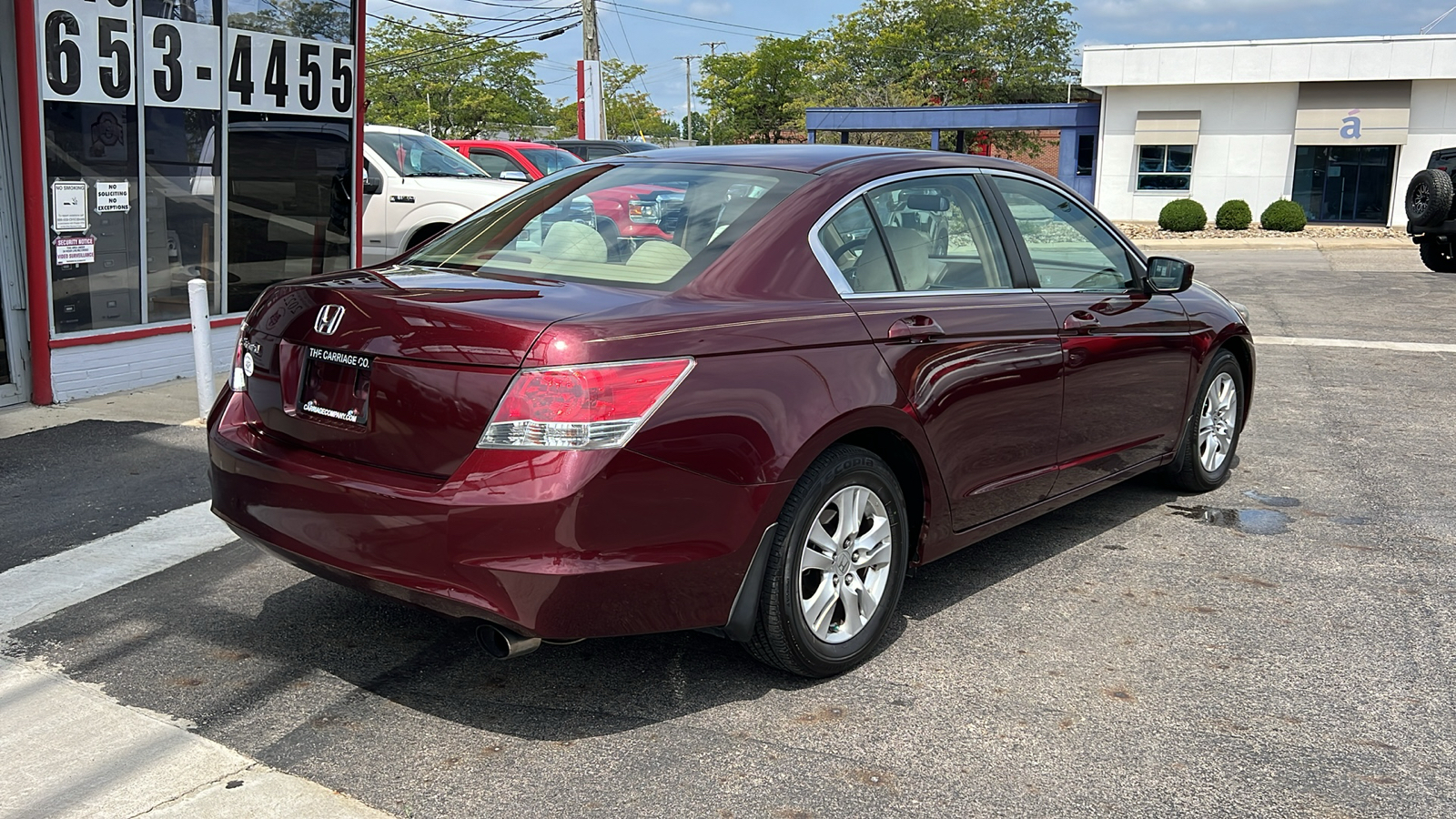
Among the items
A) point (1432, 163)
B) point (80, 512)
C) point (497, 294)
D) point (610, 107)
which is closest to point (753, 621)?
point (497, 294)

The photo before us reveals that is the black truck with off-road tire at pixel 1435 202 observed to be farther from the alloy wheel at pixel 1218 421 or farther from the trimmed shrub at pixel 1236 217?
the trimmed shrub at pixel 1236 217

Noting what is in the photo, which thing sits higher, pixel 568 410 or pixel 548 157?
pixel 548 157

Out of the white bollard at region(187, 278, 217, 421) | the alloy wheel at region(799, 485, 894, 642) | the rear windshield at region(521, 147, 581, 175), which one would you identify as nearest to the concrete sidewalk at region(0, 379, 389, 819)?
the alloy wheel at region(799, 485, 894, 642)

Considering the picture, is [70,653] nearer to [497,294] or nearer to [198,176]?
[497,294]

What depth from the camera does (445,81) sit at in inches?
2704

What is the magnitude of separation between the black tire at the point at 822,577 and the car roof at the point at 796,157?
110 centimetres

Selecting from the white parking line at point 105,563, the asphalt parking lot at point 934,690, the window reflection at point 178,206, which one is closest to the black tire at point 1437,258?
the asphalt parking lot at point 934,690

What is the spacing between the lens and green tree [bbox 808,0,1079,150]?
58.3 m

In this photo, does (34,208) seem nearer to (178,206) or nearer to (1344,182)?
(178,206)

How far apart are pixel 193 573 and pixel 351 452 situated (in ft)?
6.00

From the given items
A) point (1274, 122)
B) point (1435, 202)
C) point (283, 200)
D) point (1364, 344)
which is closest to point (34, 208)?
point (283, 200)

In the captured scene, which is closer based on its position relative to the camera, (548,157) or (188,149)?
(188,149)

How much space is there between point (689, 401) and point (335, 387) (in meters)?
1.05

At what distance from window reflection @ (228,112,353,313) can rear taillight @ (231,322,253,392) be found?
19.7 ft
